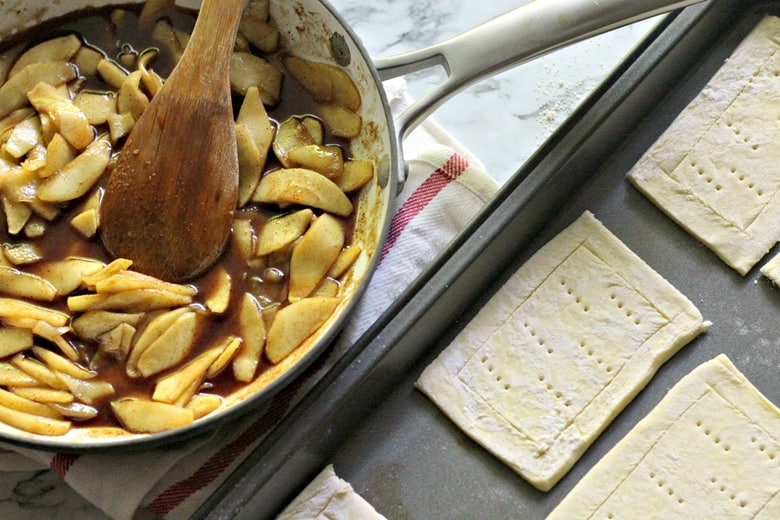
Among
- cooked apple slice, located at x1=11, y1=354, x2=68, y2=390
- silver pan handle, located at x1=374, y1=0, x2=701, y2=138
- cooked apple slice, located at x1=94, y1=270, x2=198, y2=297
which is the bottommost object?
cooked apple slice, located at x1=11, y1=354, x2=68, y2=390

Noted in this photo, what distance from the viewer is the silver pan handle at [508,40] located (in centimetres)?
141

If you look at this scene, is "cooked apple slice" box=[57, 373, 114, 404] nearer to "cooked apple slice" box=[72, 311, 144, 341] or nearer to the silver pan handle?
"cooked apple slice" box=[72, 311, 144, 341]

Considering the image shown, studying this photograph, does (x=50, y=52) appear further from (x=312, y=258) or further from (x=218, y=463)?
(x=218, y=463)

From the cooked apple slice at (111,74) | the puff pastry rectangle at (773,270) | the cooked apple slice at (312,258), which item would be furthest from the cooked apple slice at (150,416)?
the puff pastry rectangle at (773,270)

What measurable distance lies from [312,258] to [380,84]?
297 millimetres

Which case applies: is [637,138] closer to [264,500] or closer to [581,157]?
[581,157]

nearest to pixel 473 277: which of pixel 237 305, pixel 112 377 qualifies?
Result: pixel 237 305

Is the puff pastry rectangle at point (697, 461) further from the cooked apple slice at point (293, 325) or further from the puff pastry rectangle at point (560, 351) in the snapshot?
the cooked apple slice at point (293, 325)

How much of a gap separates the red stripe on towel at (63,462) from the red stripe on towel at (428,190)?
0.67 meters

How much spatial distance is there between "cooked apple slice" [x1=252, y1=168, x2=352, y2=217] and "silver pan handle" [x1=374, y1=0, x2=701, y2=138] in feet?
0.57

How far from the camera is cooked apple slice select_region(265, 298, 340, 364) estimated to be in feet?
4.69

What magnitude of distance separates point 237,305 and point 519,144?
708 millimetres

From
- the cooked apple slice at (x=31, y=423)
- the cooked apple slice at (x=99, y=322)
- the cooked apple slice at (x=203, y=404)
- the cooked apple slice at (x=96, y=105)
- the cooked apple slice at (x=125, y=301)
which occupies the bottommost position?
the cooked apple slice at (x=31, y=423)

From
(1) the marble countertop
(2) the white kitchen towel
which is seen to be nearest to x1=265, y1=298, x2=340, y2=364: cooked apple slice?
(2) the white kitchen towel
